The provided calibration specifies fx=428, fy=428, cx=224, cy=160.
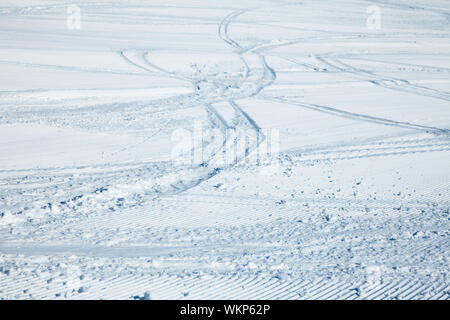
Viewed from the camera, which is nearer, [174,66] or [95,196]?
[95,196]

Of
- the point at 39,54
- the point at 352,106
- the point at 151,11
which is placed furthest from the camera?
the point at 151,11

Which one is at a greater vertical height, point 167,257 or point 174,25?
point 174,25

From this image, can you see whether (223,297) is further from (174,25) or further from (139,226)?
(174,25)

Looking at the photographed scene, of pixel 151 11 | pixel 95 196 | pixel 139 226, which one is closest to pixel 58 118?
pixel 95 196

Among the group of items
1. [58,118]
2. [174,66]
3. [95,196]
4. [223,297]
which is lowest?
[223,297]

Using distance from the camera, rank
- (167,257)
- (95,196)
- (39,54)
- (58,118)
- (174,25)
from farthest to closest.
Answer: (174,25), (39,54), (58,118), (95,196), (167,257)

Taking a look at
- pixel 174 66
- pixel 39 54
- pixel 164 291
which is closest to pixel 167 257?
pixel 164 291

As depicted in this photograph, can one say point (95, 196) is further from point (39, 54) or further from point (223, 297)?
point (39, 54)
